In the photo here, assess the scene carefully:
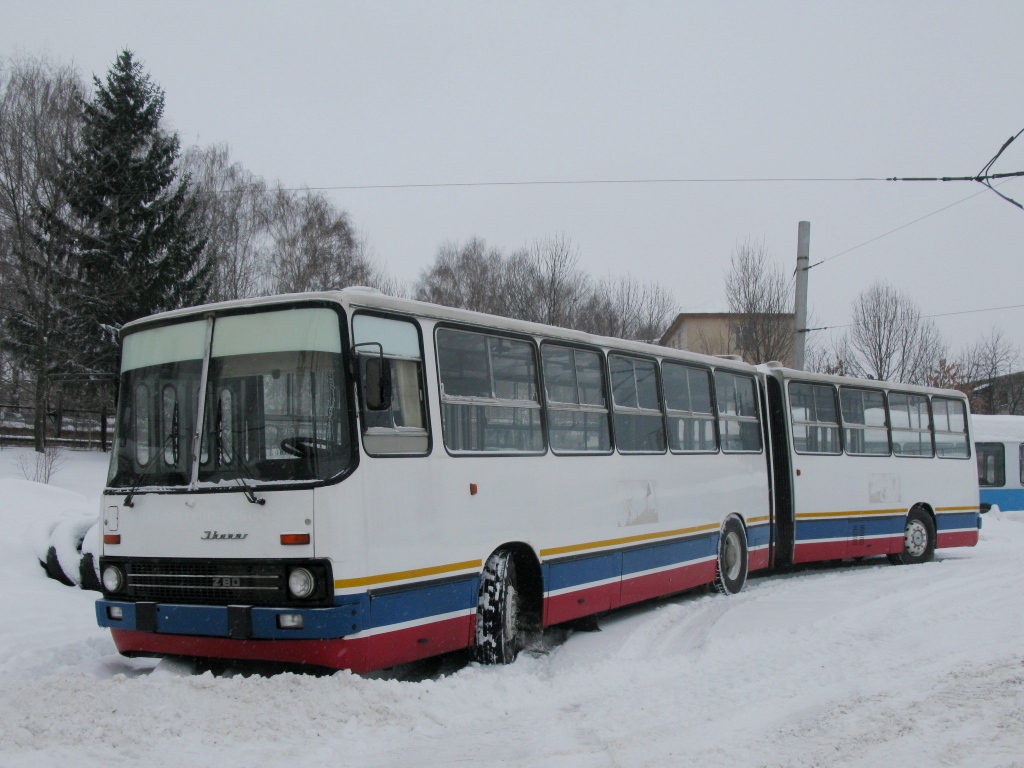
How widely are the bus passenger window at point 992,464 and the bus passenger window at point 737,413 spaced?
66.6 feet

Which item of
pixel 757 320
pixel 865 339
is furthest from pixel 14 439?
pixel 865 339

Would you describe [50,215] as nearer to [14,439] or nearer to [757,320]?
[14,439]

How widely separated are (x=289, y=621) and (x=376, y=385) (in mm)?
1674

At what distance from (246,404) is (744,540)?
8.25 meters

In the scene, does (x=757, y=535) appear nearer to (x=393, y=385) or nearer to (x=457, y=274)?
(x=393, y=385)

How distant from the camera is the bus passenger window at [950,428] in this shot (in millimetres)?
17688

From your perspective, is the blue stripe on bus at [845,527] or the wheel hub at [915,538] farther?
the wheel hub at [915,538]

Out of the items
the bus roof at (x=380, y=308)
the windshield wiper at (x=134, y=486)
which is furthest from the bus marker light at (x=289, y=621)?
the bus roof at (x=380, y=308)

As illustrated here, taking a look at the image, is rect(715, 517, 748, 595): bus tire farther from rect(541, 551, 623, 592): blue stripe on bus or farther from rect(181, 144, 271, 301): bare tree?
rect(181, 144, 271, 301): bare tree

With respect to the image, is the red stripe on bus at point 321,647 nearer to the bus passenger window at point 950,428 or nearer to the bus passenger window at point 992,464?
the bus passenger window at point 950,428

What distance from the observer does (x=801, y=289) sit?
72.3ft

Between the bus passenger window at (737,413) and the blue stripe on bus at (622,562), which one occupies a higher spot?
the bus passenger window at (737,413)

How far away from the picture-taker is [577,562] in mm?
9234

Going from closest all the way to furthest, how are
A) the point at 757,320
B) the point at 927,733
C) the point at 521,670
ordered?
the point at 927,733 → the point at 521,670 → the point at 757,320
